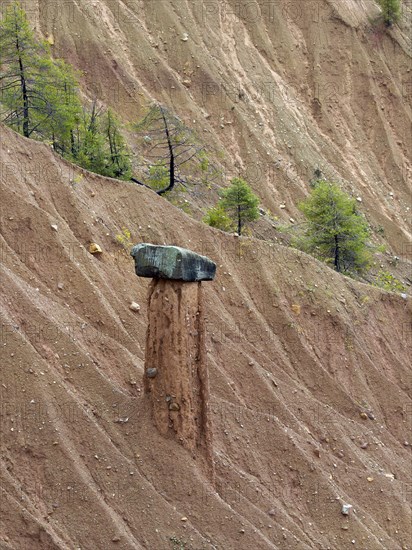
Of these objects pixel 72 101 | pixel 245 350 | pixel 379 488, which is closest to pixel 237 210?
pixel 72 101

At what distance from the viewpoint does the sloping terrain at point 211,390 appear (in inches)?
662

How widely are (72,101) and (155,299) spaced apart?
2015 cm

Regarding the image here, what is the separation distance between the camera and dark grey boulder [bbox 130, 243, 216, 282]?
16.8 m

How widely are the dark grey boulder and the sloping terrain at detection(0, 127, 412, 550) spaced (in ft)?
9.64

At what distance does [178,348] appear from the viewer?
57.7 feet

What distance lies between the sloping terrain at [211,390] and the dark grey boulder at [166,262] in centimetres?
294

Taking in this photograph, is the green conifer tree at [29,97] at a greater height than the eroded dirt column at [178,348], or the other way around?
the green conifer tree at [29,97]

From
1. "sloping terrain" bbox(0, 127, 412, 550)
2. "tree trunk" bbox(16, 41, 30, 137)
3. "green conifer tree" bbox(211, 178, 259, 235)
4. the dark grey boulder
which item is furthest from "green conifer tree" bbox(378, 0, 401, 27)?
the dark grey boulder

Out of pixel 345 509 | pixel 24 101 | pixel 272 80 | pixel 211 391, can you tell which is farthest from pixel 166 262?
pixel 272 80

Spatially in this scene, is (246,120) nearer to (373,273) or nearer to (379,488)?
(373,273)

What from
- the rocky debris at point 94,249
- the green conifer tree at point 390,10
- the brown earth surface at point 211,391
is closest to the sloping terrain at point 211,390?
the brown earth surface at point 211,391

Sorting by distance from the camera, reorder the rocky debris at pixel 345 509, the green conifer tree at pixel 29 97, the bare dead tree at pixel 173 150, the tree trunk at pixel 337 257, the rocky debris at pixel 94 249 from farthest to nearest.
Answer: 1. the bare dead tree at pixel 173 150
2. the tree trunk at pixel 337 257
3. the green conifer tree at pixel 29 97
4. the rocky debris at pixel 94 249
5. the rocky debris at pixel 345 509

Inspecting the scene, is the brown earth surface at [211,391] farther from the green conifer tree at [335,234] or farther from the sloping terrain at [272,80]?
the sloping terrain at [272,80]

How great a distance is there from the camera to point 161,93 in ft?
163
